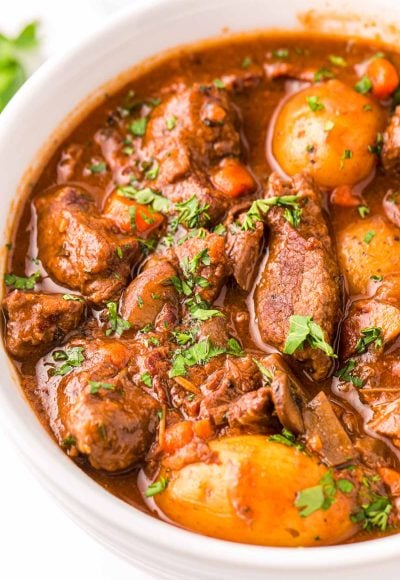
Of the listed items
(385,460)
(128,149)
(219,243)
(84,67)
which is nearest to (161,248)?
(219,243)

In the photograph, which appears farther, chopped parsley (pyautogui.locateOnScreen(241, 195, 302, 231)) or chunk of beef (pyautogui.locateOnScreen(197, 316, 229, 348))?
chopped parsley (pyautogui.locateOnScreen(241, 195, 302, 231))

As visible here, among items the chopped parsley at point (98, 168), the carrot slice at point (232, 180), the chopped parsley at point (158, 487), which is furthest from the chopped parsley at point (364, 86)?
the chopped parsley at point (158, 487)

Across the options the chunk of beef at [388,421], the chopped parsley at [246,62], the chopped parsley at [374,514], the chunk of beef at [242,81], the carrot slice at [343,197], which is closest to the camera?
the chopped parsley at [374,514]

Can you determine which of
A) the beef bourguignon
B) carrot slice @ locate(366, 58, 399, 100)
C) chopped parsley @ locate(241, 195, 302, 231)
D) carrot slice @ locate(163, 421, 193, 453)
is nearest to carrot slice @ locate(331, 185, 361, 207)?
the beef bourguignon

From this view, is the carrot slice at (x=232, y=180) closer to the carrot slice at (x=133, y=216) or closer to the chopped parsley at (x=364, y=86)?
the carrot slice at (x=133, y=216)

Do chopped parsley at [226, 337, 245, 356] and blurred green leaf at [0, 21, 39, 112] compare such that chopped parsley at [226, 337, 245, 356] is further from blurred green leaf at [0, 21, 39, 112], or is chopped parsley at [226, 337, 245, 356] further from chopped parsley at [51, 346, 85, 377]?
blurred green leaf at [0, 21, 39, 112]

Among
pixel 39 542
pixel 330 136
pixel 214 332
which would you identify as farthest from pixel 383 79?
pixel 39 542
